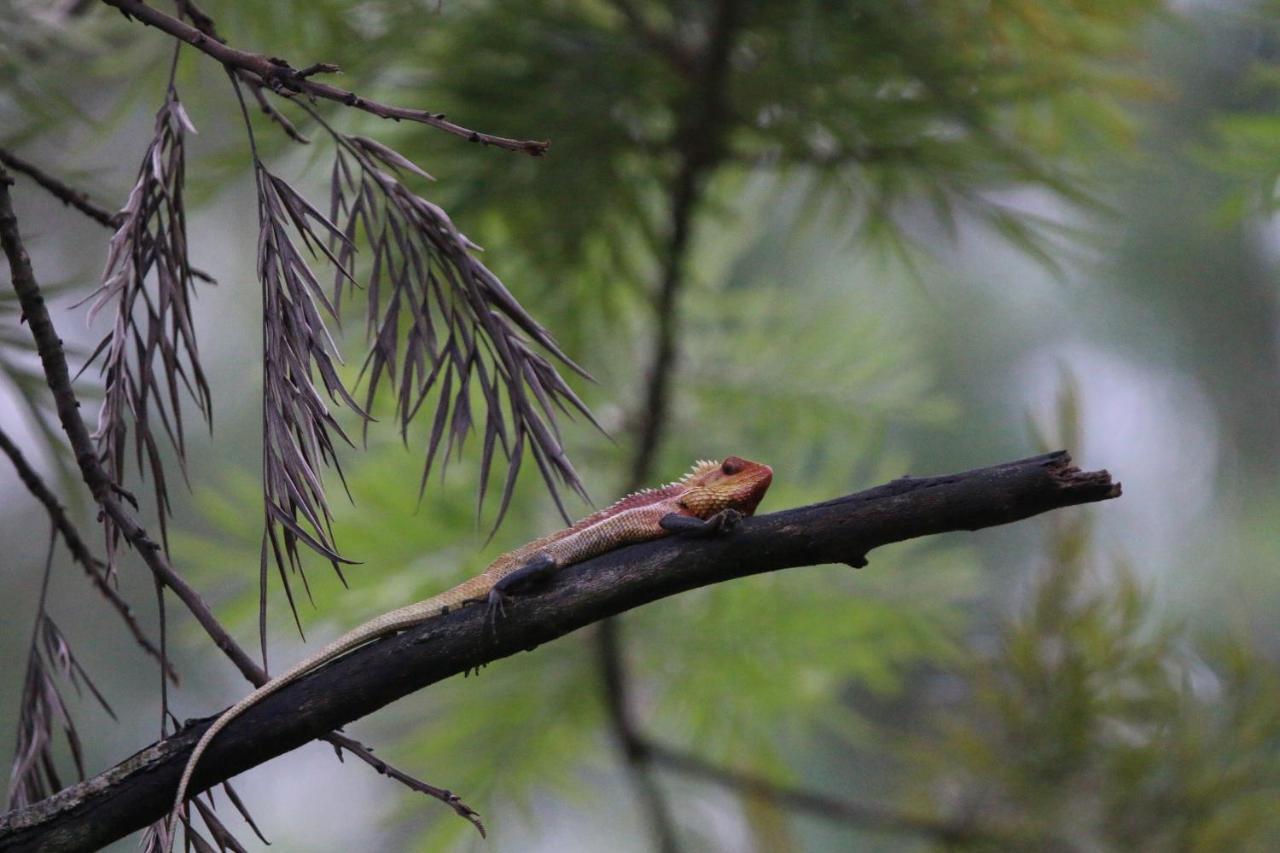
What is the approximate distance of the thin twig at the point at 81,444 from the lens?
125 centimetres

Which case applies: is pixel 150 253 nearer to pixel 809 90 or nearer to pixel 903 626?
pixel 809 90

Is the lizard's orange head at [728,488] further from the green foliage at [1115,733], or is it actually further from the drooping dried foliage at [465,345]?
the green foliage at [1115,733]

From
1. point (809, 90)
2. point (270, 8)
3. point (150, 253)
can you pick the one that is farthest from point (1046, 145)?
point (150, 253)

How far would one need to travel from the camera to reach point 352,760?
8164mm

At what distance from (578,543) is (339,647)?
38 centimetres

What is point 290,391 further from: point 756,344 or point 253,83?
point 756,344

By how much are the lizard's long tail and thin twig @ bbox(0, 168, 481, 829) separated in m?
0.03

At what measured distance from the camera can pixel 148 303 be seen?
4.42 feet

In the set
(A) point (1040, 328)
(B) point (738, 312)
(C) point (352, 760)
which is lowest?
(B) point (738, 312)

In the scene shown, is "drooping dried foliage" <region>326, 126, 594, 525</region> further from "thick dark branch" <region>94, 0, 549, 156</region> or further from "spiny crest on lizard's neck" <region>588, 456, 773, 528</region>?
"spiny crest on lizard's neck" <region>588, 456, 773, 528</region>

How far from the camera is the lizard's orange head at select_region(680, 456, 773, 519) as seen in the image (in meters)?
1.90

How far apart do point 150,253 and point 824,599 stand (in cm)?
225

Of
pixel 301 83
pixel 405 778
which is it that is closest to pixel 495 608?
pixel 405 778

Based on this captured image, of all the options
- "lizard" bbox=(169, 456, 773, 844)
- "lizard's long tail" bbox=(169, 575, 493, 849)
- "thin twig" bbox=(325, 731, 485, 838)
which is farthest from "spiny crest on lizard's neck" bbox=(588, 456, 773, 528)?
"thin twig" bbox=(325, 731, 485, 838)
